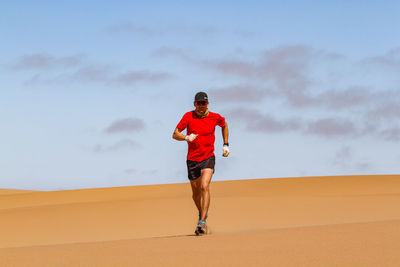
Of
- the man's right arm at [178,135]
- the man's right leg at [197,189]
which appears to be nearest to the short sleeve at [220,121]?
the man's right arm at [178,135]

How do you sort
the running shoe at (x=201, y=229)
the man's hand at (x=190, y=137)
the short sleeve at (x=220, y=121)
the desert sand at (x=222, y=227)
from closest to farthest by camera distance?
the desert sand at (x=222, y=227)
the running shoe at (x=201, y=229)
the man's hand at (x=190, y=137)
the short sleeve at (x=220, y=121)

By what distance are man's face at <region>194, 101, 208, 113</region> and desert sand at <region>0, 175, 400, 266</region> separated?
200cm

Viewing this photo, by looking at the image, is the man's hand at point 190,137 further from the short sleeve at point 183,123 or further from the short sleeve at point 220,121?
the short sleeve at point 220,121

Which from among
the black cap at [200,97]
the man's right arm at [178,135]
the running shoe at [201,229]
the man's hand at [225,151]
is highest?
the black cap at [200,97]

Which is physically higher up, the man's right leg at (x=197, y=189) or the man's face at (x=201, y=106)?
the man's face at (x=201, y=106)

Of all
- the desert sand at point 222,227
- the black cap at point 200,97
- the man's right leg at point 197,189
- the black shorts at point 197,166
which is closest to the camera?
the desert sand at point 222,227

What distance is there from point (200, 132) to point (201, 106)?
0.42 meters

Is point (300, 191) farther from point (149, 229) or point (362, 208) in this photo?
point (149, 229)

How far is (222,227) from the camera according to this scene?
1280 cm

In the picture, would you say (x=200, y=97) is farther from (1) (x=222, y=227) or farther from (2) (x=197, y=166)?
(1) (x=222, y=227)

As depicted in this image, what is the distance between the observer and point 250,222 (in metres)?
13.8

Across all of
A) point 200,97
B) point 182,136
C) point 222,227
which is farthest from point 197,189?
point 222,227

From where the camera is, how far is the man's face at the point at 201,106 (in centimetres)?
935

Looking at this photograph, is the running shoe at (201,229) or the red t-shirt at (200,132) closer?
the running shoe at (201,229)
